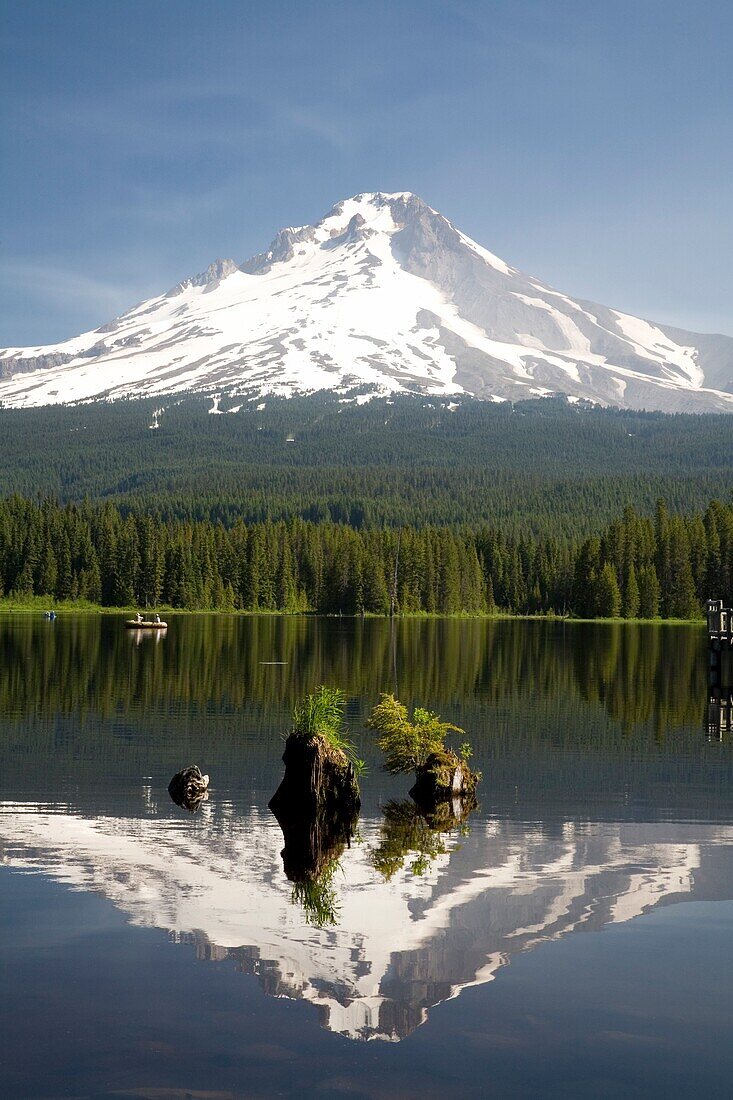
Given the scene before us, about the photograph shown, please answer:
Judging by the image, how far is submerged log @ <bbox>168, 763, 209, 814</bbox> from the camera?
27312 mm

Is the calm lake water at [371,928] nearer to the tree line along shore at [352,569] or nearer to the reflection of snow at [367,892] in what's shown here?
the reflection of snow at [367,892]

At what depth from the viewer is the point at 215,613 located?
167 m

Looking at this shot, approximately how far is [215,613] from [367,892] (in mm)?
148742

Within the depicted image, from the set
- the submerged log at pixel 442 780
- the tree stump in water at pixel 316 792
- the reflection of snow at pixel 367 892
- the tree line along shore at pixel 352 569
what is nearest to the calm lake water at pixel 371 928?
the reflection of snow at pixel 367 892

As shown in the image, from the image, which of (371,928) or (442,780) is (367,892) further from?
(442,780)

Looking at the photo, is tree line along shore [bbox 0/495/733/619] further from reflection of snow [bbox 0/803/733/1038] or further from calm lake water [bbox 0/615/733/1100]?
reflection of snow [bbox 0/803/733/1038]

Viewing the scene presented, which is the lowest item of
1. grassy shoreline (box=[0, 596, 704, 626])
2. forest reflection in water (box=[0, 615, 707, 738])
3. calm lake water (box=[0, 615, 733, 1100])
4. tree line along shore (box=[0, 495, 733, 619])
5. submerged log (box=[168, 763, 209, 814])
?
calm lake water (box=[0, 615, 733, 1100])

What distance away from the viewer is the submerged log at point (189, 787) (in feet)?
89.6

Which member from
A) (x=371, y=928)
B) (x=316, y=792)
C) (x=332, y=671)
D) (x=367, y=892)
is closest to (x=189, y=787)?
(x=316, y=792)

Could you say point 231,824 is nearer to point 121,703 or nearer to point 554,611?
point 121,703

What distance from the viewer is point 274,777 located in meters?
30.5

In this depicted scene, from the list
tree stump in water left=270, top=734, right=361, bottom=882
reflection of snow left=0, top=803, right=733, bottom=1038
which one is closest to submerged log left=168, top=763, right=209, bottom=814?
reflection of snow left=0, top=803, right=733, bottom=1038

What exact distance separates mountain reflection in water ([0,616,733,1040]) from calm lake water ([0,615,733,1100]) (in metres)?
0.08

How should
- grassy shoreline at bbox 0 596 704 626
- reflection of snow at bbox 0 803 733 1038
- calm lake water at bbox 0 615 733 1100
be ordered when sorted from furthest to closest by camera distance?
grassy shoreline at bbox 0 596 704 626 → reflection of snow at bbox 0 803 733 1038 → calm lake water at bbox 0 615 733 1100
